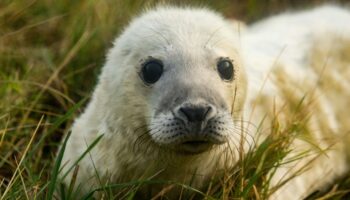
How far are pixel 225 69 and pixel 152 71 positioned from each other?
402 millimetres

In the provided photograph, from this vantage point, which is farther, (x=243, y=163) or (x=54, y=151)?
(x=54, y=151)

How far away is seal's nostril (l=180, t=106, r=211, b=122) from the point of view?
334 cm

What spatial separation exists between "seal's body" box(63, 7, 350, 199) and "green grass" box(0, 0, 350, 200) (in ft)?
0.48

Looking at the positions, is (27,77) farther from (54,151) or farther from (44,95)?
(54,151)

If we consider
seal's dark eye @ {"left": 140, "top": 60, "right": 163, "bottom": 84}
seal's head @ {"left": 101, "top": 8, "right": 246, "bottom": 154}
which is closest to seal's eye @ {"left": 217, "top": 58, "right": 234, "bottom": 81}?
seal's head @ {"left": 101, "top": 8, "right": 246, "bottom": 154}

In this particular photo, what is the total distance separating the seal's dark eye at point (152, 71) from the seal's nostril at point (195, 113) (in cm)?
44

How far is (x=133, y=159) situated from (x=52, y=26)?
2.06 metres

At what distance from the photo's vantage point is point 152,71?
12.3ft

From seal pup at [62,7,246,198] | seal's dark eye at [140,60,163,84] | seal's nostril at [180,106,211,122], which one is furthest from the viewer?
seal's dark eye at [140,60,163,84]

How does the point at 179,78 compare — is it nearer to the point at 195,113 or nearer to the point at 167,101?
the point at 167,101

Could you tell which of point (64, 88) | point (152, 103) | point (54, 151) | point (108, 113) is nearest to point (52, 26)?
point (64, 88)

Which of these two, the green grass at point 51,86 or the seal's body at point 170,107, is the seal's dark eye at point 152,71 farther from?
the green grass at point 51,86

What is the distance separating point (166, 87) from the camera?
142 inches

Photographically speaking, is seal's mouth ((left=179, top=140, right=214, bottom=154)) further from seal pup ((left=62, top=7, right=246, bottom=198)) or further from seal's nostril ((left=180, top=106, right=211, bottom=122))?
seal's nostril ((left=180, top=106, right=211, bottom=122))
